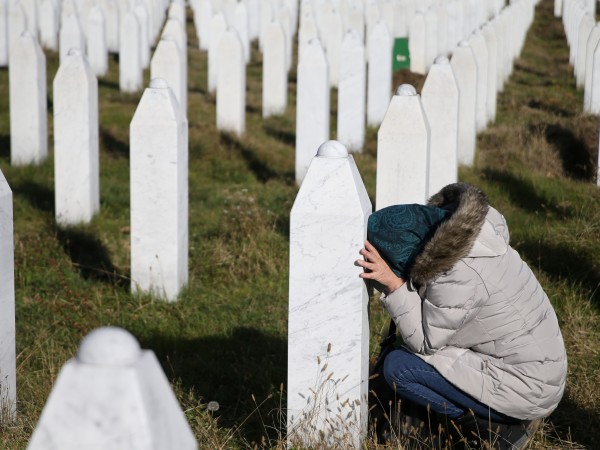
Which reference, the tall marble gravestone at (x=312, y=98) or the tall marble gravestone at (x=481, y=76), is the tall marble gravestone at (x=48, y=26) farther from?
the tall marble gravestone at (x=312, y=98)

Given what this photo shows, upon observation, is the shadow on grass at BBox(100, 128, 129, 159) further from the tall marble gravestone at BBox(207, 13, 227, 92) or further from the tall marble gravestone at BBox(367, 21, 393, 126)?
the tall marble gravestone at BBox(207, 13, 227, 92)

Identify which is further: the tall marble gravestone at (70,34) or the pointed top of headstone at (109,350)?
the tall marble gravestone at (70,34)

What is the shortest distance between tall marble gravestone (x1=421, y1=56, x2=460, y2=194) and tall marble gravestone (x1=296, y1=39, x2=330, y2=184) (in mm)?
1661

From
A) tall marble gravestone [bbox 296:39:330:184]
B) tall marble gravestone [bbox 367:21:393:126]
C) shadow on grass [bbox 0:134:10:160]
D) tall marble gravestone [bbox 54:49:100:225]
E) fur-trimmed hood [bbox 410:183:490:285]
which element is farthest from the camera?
tall marble gravestone [bbox 367:21:393:126]

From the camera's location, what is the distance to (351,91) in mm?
10188

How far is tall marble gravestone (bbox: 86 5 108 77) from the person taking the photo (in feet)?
Answer: 48.1

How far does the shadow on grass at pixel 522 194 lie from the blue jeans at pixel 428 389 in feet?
12.7

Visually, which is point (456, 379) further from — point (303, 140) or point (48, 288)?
point (303, 140)

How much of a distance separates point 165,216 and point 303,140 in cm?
344

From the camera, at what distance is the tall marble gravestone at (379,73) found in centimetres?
1212

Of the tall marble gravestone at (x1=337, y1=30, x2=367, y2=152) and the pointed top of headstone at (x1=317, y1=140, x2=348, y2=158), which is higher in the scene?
the pointed top of headstone at (x1=317, y1=140, x2=348, y2=158)

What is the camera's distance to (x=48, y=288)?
20.2 feet

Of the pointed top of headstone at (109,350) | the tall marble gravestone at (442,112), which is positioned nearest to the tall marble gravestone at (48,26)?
the tall marble gravestone at (442,112)

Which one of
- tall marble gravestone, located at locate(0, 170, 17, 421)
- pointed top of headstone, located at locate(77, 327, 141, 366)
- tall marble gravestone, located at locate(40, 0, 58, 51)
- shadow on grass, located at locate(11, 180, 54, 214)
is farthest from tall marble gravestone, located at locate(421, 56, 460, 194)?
tall marble gravestone, located at locate(40, 0, 58, 51)
